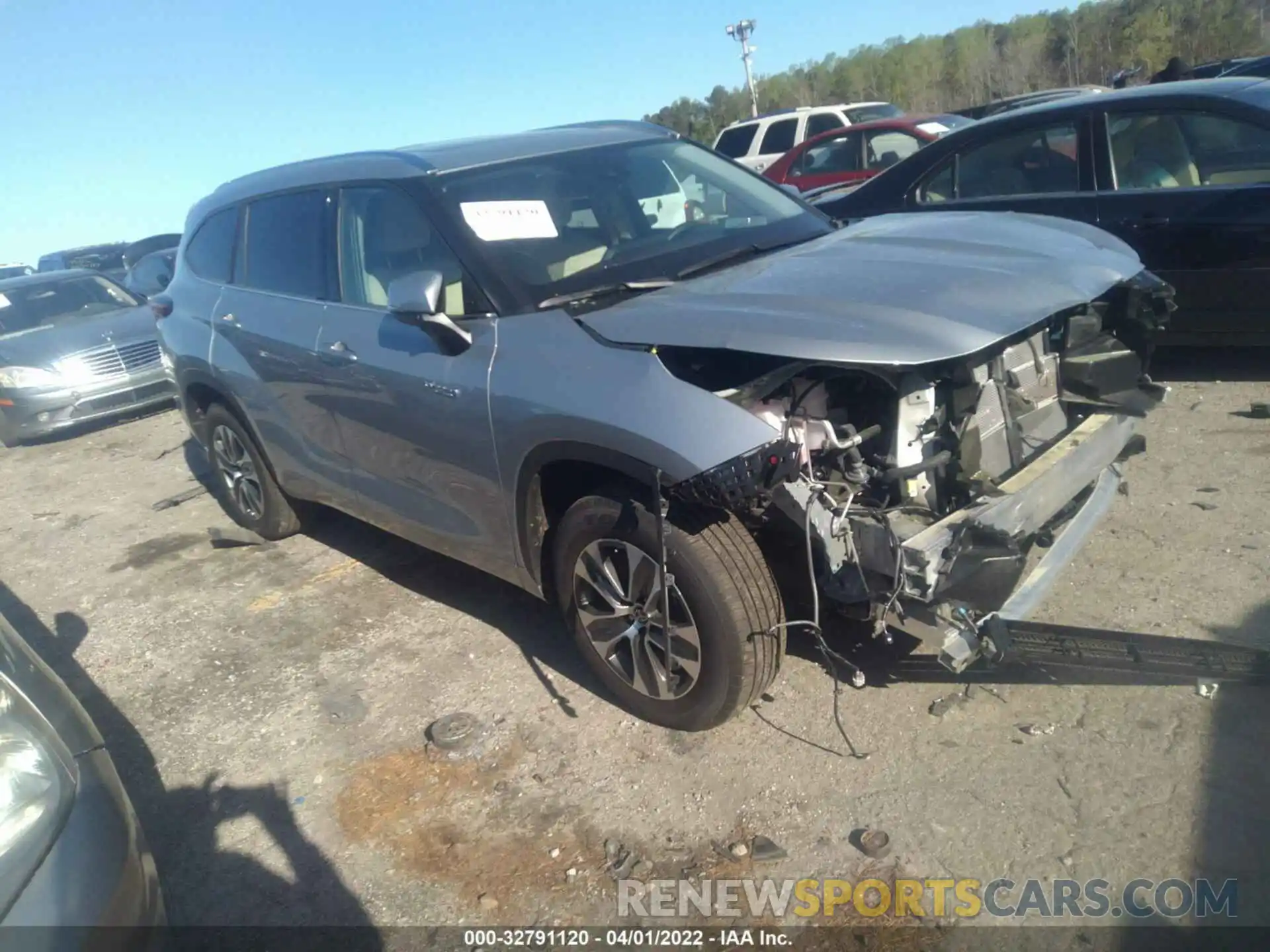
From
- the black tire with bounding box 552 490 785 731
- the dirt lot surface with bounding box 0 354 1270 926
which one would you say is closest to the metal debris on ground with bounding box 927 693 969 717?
the dirt lot surface with bounding box 0 354 1270 926

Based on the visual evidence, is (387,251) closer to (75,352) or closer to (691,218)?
(691,218)

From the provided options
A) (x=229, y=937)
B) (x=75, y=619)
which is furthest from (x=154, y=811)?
(x=75, y=619)

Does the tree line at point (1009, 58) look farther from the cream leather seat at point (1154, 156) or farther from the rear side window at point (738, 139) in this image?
the cream leather seat at point (1154, 156)

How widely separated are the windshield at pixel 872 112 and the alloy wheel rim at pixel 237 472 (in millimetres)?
13558

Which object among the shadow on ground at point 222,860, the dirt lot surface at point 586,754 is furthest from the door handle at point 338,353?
the shadow on ground at point 222,860

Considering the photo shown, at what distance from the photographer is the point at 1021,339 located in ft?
11.1

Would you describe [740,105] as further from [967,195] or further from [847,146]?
[967,195]

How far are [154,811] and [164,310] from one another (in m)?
3.28

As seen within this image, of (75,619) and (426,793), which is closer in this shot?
(426,793)

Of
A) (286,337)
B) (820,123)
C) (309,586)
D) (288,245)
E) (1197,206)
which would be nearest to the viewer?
(286,337)

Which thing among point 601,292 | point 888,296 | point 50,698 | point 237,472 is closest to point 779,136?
point 237,472

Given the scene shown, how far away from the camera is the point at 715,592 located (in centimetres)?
288

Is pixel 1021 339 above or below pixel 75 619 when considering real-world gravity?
above

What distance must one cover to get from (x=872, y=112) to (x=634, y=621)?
16117mm
